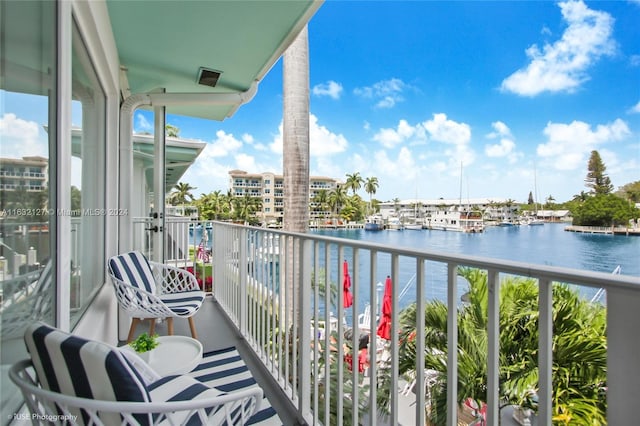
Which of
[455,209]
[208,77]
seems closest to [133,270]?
[208,77]

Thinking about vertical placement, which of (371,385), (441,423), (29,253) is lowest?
(441,423)

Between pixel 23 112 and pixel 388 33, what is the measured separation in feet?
160

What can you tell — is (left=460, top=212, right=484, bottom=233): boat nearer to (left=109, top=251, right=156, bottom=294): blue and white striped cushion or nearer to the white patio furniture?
(left=109, top=251, right=156, bottom=294): blue and white striped cushion

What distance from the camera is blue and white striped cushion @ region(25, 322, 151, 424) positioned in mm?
755

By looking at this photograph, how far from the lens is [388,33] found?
4303 cm

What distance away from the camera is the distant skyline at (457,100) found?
37.4 metres

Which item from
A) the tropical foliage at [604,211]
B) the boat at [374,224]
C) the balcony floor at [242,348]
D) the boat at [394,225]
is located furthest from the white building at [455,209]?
the balcony floor at [242,348]

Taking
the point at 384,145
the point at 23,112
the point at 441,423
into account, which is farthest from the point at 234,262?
the point at 384,145

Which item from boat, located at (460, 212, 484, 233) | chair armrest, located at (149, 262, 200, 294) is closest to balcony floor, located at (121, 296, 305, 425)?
chair armrest, located at (149, 262, 200, 294)

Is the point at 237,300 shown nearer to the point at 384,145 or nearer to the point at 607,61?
the point at 384,145

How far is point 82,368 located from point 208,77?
3.00 metres

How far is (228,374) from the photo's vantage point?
2395 mm

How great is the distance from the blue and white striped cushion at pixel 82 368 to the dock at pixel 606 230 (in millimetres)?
16850

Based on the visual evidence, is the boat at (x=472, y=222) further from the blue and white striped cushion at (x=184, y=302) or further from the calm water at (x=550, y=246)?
the blue and white striped cushion at (x=184, y=302)
